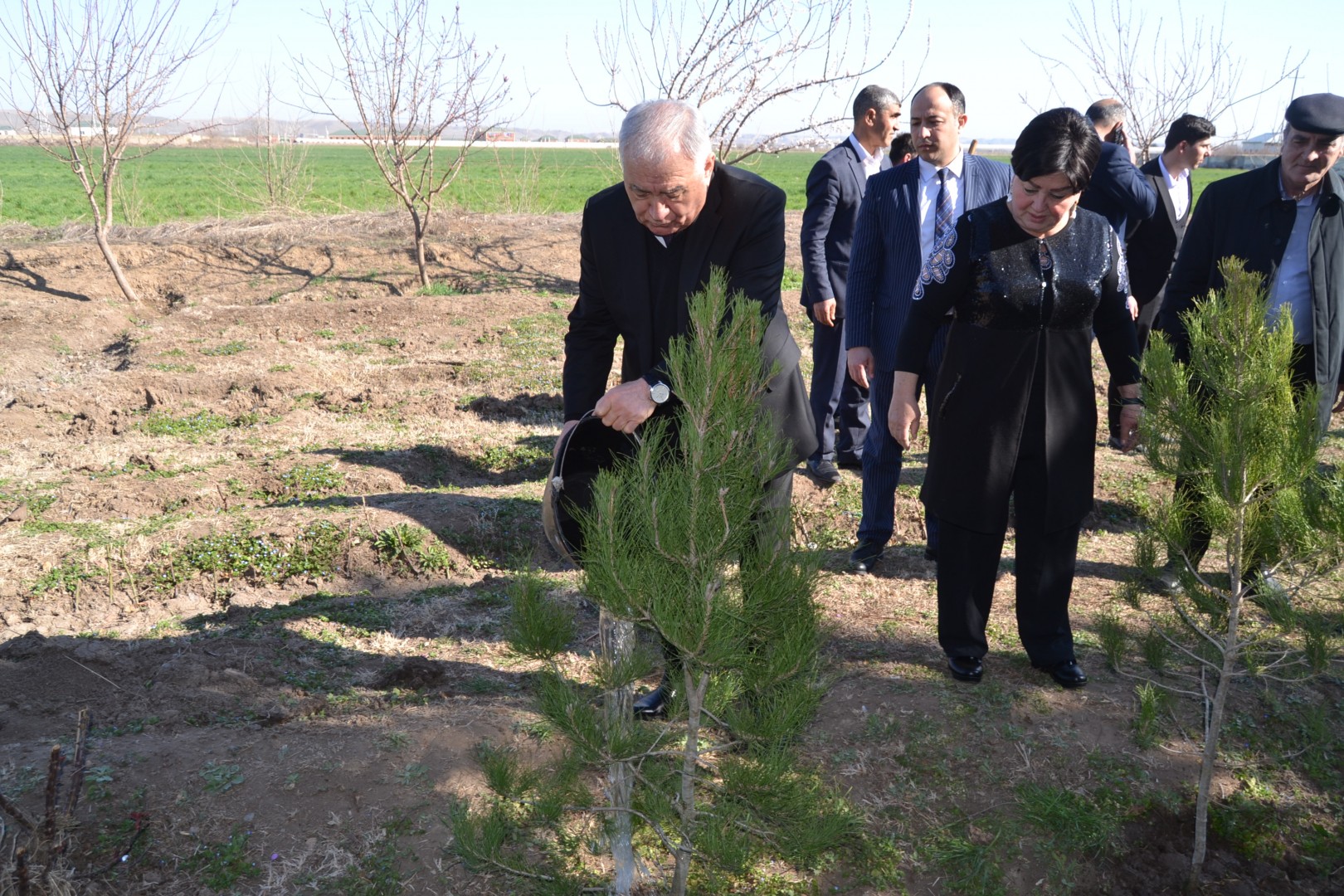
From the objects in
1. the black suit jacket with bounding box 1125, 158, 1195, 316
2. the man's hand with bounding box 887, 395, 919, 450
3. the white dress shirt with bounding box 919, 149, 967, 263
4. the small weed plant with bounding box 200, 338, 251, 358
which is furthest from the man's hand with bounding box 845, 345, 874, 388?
the small weed plant with bounding box 200, 338, 251, 358

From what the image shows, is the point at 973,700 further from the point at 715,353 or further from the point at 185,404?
the point at 185,404

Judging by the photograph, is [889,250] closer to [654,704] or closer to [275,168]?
[654,704]

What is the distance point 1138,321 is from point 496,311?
670 cm

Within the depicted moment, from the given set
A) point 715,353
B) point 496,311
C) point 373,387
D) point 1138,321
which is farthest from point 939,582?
point 496,311

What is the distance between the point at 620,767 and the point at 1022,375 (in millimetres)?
Result: 1790

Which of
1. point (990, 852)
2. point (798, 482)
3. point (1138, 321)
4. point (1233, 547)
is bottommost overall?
point (990, 852)

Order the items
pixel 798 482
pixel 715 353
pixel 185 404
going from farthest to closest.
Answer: pixel 185 404
pixel 798 482
pixel 715 353

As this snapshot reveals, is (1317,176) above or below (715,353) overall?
above

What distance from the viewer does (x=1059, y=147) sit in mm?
2828

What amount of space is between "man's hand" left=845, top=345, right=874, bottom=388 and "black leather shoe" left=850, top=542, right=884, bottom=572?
0.80 meters

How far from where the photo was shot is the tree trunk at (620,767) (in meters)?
2.28

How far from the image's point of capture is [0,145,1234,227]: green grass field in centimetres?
1906

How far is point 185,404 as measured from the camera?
24.4ft

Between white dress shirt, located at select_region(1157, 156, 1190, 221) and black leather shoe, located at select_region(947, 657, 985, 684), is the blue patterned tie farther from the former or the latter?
white dress shirt, located at select_region(1157, 156, 1190, 221)
